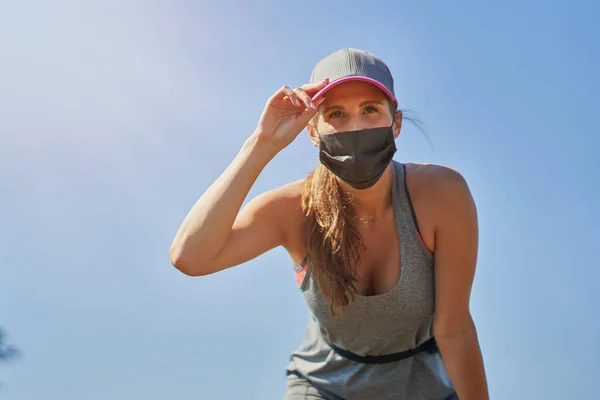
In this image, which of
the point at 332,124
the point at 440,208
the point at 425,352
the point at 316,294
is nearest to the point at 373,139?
the point at 332,124

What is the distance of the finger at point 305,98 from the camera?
3803mm

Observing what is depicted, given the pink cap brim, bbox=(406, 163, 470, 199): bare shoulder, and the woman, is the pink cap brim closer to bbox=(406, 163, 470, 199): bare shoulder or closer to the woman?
the woman

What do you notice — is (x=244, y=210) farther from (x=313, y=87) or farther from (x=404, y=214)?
(x=404, y=214)

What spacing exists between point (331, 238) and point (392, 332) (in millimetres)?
568

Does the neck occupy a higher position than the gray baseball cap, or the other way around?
the gray baseball cap

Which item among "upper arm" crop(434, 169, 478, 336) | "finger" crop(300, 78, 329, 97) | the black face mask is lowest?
"upper arm" crop(434, 169, 478, 336)

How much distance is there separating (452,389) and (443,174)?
43.3 inches

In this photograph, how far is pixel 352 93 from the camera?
12.7ft

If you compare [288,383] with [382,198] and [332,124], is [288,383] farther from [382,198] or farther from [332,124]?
[332,124]

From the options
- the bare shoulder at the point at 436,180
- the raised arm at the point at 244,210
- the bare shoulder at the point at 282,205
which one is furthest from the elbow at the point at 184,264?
the bare shoulder at the point at 436,180

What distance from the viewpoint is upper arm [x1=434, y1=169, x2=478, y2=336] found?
13.0 ft

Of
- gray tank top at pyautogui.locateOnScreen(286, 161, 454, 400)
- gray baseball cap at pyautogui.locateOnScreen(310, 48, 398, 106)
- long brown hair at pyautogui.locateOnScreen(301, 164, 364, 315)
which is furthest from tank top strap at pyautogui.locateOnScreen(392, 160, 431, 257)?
gray baseball cap at pyautogui.locateOnScreen(310, 48, 398, 106)

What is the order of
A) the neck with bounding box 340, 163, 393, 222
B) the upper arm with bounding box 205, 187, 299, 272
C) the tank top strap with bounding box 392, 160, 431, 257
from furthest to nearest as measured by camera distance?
the neck with bounding box 340, 163, 393, 222 → the tank top strap with bounding box 392, 160, 431, 257 → the upper arm with bounding box 205, 187, 299, 272

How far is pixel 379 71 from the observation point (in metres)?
3.92
